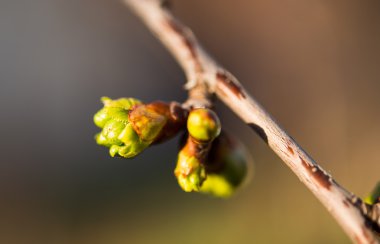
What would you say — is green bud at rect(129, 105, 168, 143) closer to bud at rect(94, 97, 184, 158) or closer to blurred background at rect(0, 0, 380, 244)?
bud at rect(94, 97, 184, 158)

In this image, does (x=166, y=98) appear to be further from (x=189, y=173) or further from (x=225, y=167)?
(x=189, y=173)

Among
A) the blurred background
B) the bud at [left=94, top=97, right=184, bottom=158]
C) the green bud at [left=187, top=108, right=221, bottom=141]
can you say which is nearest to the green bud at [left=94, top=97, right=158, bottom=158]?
the bud at [left=94, top=97, right=184, bottom=158]

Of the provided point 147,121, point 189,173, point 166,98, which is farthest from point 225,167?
point 166,98

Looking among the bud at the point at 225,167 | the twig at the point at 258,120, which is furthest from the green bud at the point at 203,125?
the bud at the point at 225,167

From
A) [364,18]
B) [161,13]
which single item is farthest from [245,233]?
[161,13]

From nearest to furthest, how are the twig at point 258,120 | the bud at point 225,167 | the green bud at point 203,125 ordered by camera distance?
the twig at point 258,120
the green bud at point 203,125
the bud at point 225,167

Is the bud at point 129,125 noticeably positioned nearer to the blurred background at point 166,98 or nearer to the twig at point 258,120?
the twig at point 258,120

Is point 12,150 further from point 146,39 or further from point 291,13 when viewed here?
point 291,13
